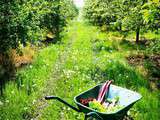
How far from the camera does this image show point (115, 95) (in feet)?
25.1

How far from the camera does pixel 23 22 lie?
1185cm

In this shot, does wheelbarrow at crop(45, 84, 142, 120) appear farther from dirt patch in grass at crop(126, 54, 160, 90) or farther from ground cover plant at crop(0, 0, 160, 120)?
dirt patch in grass at crop(126, 54, 160, 90)

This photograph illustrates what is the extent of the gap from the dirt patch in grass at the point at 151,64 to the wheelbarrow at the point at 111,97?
3838 millimetres

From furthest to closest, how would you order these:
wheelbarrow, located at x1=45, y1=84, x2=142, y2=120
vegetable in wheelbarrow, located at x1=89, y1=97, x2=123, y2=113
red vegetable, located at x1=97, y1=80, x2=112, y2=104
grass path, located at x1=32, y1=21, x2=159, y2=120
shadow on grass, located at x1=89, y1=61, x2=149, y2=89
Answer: shadow on grass, located at x1=89, y1=61, x2=149, y2=89 < grass path, located at x1=32, y1=21, x2=159, y2=120 < red vegetable, located at x1=97, y1=80, x2=112, y2=104 < vegetable in wheelbarrow, located at x1=89, y1=97, x2=123, y2=113 < wheelbarrow, located at x1=45, y1=84, x2=142, y2=120

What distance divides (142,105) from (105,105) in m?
1.67

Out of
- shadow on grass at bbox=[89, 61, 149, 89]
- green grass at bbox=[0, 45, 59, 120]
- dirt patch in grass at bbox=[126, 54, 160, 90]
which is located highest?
green grass at bbox=[0, 45, 59, 120]

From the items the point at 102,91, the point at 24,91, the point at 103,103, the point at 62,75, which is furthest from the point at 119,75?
the point at 103,103

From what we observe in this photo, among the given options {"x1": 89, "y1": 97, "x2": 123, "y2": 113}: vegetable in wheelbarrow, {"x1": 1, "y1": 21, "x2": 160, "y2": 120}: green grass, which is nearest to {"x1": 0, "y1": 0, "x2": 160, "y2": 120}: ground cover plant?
{"x1": 1, "y1": 21, "x2": 160, "y2": 120}: green grass

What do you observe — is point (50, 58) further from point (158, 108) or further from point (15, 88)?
point (158, 108)

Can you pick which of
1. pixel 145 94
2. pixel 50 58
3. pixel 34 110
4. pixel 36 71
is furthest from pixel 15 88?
pixel 50 58

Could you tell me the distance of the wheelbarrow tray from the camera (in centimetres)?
614

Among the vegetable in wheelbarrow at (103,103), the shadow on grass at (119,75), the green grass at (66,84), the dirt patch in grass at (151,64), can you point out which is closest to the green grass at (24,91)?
the green grass at (66,84)

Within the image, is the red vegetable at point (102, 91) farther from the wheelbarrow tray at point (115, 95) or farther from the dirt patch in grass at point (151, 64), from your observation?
the dirt patch in grass at point (151, 64)

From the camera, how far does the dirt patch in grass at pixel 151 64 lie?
1226 centimetres
